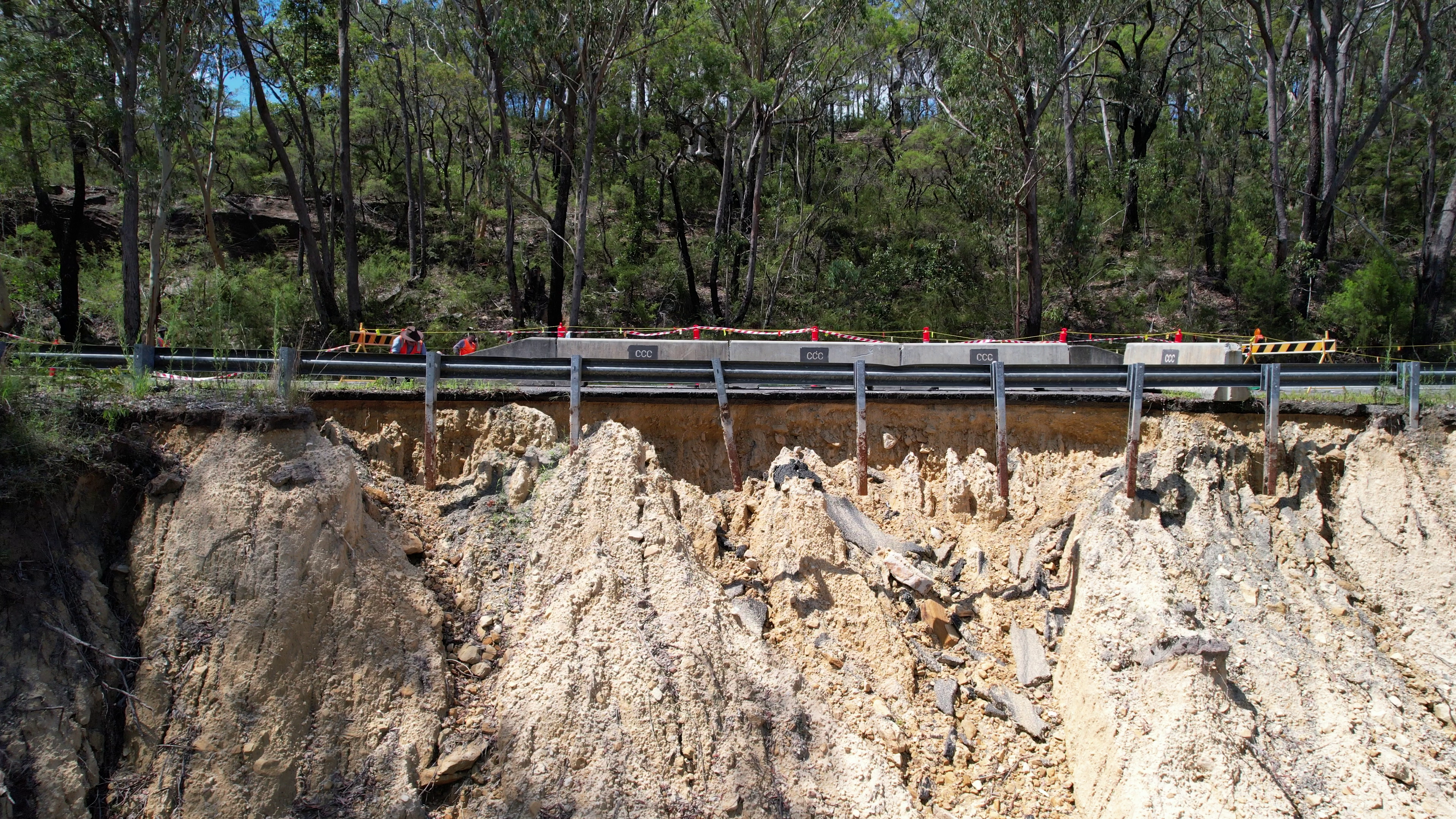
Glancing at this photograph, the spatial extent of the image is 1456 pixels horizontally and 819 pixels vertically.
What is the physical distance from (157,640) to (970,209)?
31.0m

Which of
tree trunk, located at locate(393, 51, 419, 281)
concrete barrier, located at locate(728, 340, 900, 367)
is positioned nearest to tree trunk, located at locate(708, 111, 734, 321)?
tree trunk, located at locate(393, 51, 419, 281)

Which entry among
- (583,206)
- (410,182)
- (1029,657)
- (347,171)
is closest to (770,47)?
(583,206)

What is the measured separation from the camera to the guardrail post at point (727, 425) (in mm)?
10984

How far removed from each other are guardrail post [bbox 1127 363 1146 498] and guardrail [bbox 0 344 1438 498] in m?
0.01

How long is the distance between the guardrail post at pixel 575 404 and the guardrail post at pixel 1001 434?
5276 millimetres

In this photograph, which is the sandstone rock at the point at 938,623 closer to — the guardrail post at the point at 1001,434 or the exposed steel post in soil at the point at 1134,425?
the guardrail post at the point at 1001,434

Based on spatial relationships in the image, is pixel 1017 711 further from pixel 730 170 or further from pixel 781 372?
pixel 730 170

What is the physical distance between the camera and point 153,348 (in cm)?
1004

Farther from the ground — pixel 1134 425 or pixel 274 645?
pixel 1134 425

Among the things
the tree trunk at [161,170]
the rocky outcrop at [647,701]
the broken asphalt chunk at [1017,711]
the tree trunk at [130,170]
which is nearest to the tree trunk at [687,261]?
the tree trunk at [161,170]

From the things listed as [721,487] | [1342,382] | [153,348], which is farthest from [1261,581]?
[153,348]

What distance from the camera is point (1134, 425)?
10.8 meters

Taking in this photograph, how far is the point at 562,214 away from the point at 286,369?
726 inches

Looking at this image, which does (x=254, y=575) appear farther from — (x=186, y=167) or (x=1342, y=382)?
(x=186, y=167)
